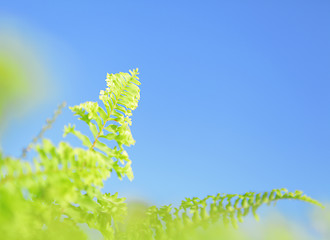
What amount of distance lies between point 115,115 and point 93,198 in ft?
2.00

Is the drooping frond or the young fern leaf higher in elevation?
the young fern leaf

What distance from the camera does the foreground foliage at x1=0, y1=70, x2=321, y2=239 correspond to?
1.11 meters

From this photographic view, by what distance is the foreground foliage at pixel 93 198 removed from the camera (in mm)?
1113

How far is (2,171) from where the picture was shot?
4.32 ft

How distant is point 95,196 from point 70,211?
0.45ft

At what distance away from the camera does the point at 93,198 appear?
1646 millimetres

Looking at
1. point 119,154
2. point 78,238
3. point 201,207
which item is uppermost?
point 119,154

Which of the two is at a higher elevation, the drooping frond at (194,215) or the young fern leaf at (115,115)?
the young fern leaf at (115,115)

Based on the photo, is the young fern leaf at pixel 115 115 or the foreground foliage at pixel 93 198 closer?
the foreground foliage at pixel 93 198

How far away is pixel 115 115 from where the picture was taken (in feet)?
6.91

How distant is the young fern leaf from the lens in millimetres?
1863

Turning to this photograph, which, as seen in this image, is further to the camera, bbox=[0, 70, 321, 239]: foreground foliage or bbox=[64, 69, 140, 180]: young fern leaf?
bbox=[64, 69, 140, 180]: young fern leaf

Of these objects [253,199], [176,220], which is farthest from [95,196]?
[253,199]

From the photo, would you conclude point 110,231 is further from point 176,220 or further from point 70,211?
point 176,220
